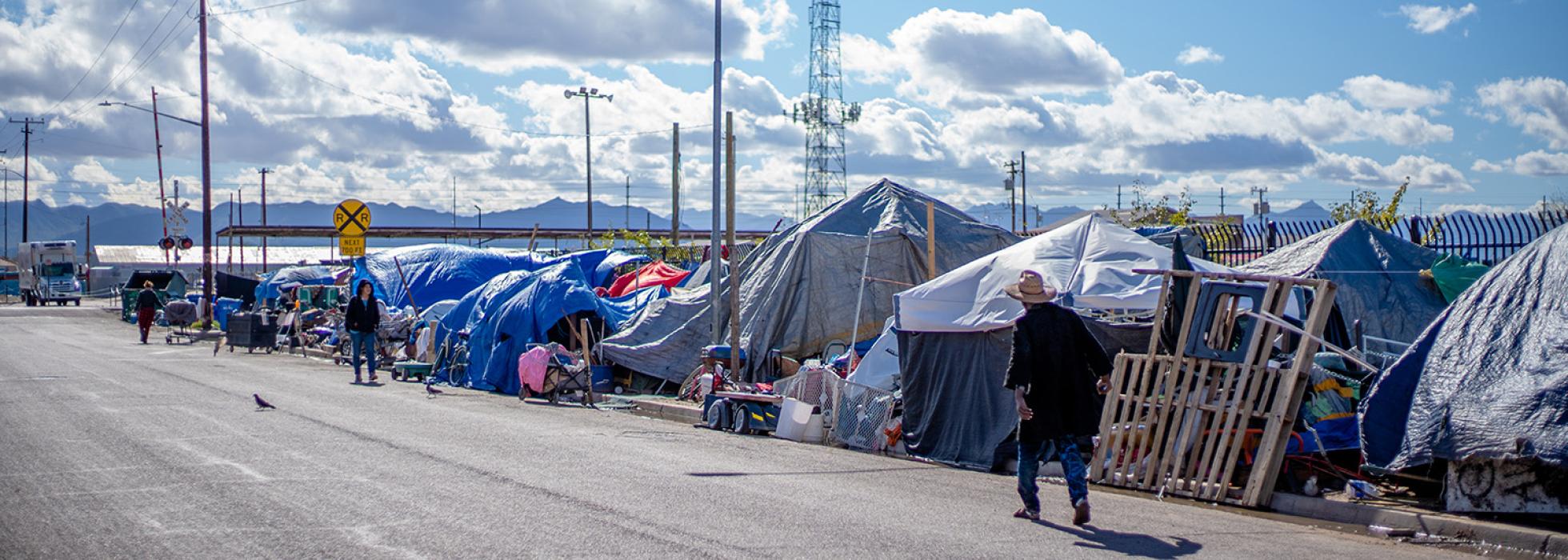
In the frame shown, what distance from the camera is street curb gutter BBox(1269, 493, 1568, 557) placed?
28.9ft

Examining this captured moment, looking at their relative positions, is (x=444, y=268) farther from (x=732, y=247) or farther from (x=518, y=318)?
(x=732, y=247)

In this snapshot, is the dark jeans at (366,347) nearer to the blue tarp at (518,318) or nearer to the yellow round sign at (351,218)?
the blue tarp at (518,318)

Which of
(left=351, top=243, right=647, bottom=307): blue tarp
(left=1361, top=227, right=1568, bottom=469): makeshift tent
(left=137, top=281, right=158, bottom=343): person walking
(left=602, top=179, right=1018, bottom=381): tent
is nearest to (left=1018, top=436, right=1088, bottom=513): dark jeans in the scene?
(left=1361, top=227, right=1568, bottom=469): makeshift tent

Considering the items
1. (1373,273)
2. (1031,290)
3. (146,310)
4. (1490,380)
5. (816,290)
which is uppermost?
(1373,273)

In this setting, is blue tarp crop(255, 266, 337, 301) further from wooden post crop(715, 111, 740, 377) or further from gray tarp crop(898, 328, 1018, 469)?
gray tarp crop(898, 328, 1018, 469)

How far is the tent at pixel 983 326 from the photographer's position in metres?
13.9

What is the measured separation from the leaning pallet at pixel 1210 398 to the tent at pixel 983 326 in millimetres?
1498

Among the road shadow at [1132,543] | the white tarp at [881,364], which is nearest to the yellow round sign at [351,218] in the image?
the white tarp at [881,364]

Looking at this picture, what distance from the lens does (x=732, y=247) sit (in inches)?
760

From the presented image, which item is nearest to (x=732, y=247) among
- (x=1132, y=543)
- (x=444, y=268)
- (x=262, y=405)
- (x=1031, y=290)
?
(x=262, y=405)

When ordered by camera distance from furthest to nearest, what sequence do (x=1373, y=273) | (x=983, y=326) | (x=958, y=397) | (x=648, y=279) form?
1. (x=648, y=279)
2. (x=1373, y=273)
3. (x=958, y=397)
4. (x=983, y=326)

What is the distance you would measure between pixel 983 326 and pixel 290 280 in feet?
111

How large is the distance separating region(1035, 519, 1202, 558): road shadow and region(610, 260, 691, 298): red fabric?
18.4 meters

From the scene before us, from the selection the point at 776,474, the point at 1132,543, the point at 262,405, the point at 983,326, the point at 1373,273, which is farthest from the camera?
the point at 262,405
